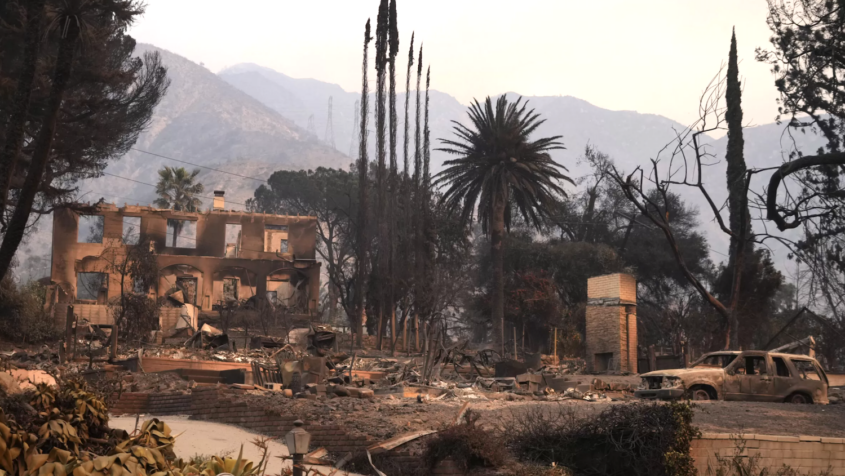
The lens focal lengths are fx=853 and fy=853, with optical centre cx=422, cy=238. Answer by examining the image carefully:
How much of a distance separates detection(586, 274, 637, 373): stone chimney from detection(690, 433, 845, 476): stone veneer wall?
52.0ft

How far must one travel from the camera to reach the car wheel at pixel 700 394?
18.5m

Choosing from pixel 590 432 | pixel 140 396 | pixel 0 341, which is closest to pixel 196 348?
pixel 0 341

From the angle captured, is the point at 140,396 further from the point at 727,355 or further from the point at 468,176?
the point at 468,176

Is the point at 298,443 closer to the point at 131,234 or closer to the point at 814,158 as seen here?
the point at 814,158

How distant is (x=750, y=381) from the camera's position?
19.0 meters

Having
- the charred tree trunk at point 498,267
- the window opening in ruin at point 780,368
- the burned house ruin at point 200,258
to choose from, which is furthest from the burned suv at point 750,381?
the burned house ruin at point 200,258

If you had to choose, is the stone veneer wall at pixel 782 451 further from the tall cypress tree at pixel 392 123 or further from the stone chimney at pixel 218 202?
the stone chimney at pixel 218 202

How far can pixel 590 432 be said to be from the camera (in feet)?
42.3

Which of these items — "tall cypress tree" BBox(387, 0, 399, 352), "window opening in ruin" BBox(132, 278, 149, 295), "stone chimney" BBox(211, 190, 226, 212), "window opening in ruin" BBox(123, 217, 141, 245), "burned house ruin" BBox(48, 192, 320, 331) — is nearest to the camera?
"window opening in ruin" BBox(132, 278, 149, 295)

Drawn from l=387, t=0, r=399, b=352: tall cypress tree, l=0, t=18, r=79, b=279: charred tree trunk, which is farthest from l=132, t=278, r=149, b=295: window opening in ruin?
l=0, t=18, r=79, b=279: charred tree trunk

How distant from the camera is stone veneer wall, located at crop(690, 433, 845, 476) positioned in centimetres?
1200

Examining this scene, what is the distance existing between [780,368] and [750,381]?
870 mm

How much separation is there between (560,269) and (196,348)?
88.7 feet

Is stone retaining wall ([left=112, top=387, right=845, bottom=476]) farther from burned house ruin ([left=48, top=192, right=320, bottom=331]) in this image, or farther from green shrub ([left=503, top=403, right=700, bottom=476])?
burned house ruin ([left=48, top=192, right=320, bottom=331])
